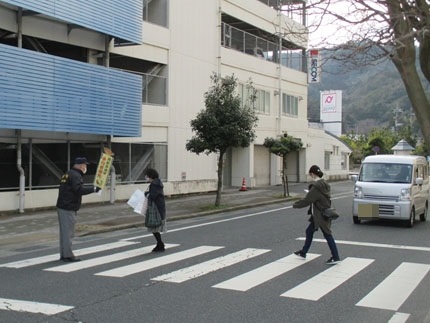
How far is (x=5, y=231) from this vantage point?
13820mm

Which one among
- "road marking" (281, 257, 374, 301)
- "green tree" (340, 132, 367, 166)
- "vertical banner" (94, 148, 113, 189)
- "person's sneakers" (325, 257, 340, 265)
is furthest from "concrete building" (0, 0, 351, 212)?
"green tree" (340, 132, 367, 166)

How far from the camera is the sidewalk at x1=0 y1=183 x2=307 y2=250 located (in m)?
13.3

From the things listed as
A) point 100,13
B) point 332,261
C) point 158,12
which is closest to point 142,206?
point 332,261

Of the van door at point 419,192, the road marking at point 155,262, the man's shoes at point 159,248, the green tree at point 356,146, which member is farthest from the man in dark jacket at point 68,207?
the green tree at point 356,146

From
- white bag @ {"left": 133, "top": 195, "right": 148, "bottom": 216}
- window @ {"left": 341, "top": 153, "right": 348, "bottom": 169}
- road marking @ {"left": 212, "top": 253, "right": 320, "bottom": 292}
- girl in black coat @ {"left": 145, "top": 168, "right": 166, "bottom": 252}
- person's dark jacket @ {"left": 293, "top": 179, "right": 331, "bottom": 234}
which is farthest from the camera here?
window @ {"left": 341, "top": 153, "right": 348, "bottom": 169}

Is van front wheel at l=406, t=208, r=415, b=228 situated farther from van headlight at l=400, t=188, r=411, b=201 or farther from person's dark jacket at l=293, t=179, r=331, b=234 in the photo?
person's dark jacket at l=293, t=179, r=331, b=234

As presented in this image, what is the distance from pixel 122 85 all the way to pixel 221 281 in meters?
13.7

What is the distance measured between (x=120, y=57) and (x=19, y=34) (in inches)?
249

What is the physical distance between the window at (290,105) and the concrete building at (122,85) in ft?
6.41

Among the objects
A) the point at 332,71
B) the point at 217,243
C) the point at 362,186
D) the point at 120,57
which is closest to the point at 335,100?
the point at 120,57

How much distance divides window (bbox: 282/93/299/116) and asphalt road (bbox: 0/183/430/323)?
78.6 ft

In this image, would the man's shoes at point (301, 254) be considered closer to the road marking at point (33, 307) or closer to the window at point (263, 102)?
the road marking at point (33, 307)

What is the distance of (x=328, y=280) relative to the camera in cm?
839

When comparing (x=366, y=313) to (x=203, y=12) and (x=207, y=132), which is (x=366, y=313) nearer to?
(x=207, y=132)
